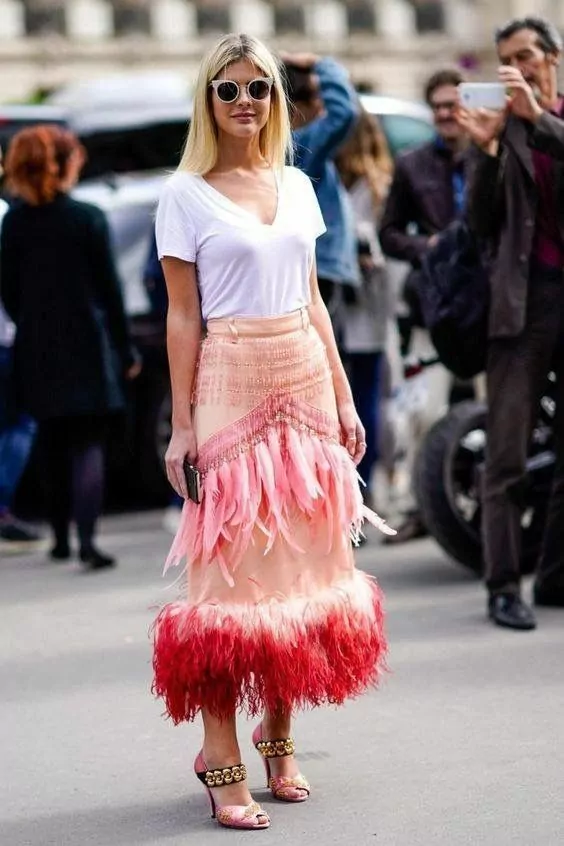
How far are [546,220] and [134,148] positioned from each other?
5422 millimetres

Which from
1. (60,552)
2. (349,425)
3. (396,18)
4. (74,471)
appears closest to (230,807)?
(349,425)

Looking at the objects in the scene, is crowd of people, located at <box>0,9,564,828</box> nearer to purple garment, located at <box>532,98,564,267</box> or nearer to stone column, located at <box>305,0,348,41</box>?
purple garment, located at <box>532,98,564,267</box>

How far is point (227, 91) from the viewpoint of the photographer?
16.2 ft

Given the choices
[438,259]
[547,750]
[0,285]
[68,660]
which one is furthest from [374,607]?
[0,285]

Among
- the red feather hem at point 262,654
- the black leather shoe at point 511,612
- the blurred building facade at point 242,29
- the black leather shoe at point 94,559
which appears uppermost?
the red feather hem at point 262,654

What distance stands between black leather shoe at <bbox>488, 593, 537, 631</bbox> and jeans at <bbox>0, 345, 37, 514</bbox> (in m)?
3.45

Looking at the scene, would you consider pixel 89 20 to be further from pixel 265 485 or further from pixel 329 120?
pixel 265 485

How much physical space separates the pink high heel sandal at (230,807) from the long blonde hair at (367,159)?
5.27m

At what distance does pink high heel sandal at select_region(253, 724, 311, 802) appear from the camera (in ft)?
16.8

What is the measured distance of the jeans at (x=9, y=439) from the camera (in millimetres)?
10070

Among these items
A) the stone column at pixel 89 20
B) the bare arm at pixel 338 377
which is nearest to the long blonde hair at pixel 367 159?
the bare arm at pixel 338 377

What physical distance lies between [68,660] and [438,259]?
2037 millimetres

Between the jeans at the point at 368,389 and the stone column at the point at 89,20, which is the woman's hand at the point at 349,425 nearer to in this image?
the jeans at the point at 368,389

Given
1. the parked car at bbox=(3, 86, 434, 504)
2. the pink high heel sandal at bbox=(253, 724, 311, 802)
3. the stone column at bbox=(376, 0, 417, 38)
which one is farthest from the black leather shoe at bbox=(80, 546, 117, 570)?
the stone column at bbox=(376, 0, 417, 38)
